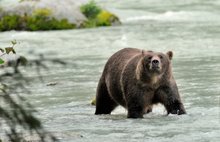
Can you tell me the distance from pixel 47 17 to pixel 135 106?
15.5m

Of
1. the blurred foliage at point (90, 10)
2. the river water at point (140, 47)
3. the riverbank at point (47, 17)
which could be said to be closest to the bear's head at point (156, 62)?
the river water at point (140, 47)

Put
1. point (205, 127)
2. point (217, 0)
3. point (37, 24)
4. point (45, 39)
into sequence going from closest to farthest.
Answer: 1. point (205, 127)
2. point (45, 39)
3. point (37, 24)
4. point (217, 0)

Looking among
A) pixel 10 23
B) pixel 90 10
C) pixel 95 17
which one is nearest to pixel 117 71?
pixel 10 23

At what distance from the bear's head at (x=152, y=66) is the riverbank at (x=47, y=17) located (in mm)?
15113

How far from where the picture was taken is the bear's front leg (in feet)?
32.4

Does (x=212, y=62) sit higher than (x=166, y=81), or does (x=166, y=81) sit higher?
(x=166, y=81)

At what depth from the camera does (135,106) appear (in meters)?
9.92

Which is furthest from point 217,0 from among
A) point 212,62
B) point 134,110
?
point 134,110

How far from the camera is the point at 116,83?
34.6 feet

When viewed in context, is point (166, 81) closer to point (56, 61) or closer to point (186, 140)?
point (186, 140)

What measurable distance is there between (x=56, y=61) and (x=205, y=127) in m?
4.43

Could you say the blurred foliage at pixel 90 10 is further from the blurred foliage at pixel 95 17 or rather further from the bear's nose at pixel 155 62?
the bear's nose at pixel 155 62

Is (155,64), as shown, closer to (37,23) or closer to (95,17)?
(37,23)

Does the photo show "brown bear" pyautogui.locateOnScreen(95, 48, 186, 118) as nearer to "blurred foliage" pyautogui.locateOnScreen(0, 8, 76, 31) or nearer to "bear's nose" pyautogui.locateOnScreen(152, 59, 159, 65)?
"bear's nose" pyautogui.locateOnScreen(152, 59, 159, 65)
